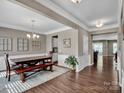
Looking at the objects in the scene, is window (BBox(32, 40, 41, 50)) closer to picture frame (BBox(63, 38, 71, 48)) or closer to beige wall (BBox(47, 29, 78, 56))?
beige wall (BBox(47, 29, 78, 56))

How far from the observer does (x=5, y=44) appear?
5297mm

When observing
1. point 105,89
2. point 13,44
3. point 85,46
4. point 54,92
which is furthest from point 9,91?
point 85,46

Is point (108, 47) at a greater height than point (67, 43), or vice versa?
point (67, 43)

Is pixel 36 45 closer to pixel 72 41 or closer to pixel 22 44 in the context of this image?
pixel 22 44

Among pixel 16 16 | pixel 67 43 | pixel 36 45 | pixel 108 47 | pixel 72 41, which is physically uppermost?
pixel 16 16

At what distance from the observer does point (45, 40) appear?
7.88 metres

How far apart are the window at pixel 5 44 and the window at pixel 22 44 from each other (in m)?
0.55

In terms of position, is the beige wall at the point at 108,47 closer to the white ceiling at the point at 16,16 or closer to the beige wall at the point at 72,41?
the beige wall at the point at 72,41

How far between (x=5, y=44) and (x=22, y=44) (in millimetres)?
1049

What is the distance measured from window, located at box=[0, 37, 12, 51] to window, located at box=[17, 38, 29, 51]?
1.79 ft

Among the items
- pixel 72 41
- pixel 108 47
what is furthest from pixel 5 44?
pixel 108 47

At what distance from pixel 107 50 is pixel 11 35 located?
1395 cm

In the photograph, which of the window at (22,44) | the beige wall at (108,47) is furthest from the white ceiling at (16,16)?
the beige wall at (108,47)

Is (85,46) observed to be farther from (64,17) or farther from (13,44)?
(13,44)
